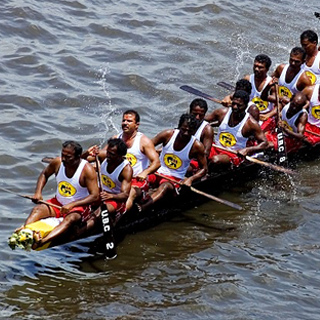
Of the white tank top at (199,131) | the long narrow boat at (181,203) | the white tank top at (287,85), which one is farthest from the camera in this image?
the white tank top at (287,85)

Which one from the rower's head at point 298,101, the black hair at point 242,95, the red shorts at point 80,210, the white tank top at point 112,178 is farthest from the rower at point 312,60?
the red shorts at point 80,210

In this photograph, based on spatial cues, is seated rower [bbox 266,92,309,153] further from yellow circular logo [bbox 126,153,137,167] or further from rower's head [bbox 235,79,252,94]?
yellow circular logo [bbox 126,153,137,167]

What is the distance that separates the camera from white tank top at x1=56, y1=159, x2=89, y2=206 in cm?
1110

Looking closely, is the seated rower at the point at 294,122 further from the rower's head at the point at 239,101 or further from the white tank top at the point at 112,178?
the white tank top at the point at 112,178

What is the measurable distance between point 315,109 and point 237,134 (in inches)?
89.8

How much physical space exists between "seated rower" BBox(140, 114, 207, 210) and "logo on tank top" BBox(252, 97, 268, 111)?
9.33 ft

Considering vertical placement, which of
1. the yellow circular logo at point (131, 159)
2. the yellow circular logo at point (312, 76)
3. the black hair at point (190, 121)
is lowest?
the yellow circular logo at point (131, 159)

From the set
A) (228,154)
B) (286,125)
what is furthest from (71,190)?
(286,125)

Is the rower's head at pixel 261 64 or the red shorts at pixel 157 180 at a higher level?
the rower's head at pixel 261 64

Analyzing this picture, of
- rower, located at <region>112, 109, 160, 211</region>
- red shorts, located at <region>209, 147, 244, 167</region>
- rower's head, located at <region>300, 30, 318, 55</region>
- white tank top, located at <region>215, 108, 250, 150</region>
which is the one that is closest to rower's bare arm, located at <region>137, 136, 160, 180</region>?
rower, located at <region>112, 109, 160, 211</region>

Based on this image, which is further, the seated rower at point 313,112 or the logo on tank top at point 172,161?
the seated rower at point 313,112

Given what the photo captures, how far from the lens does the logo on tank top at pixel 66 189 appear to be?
36.6 ft

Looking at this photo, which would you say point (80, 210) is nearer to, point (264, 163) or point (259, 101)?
point (264, 163)

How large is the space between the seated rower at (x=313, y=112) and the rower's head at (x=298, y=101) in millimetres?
479
